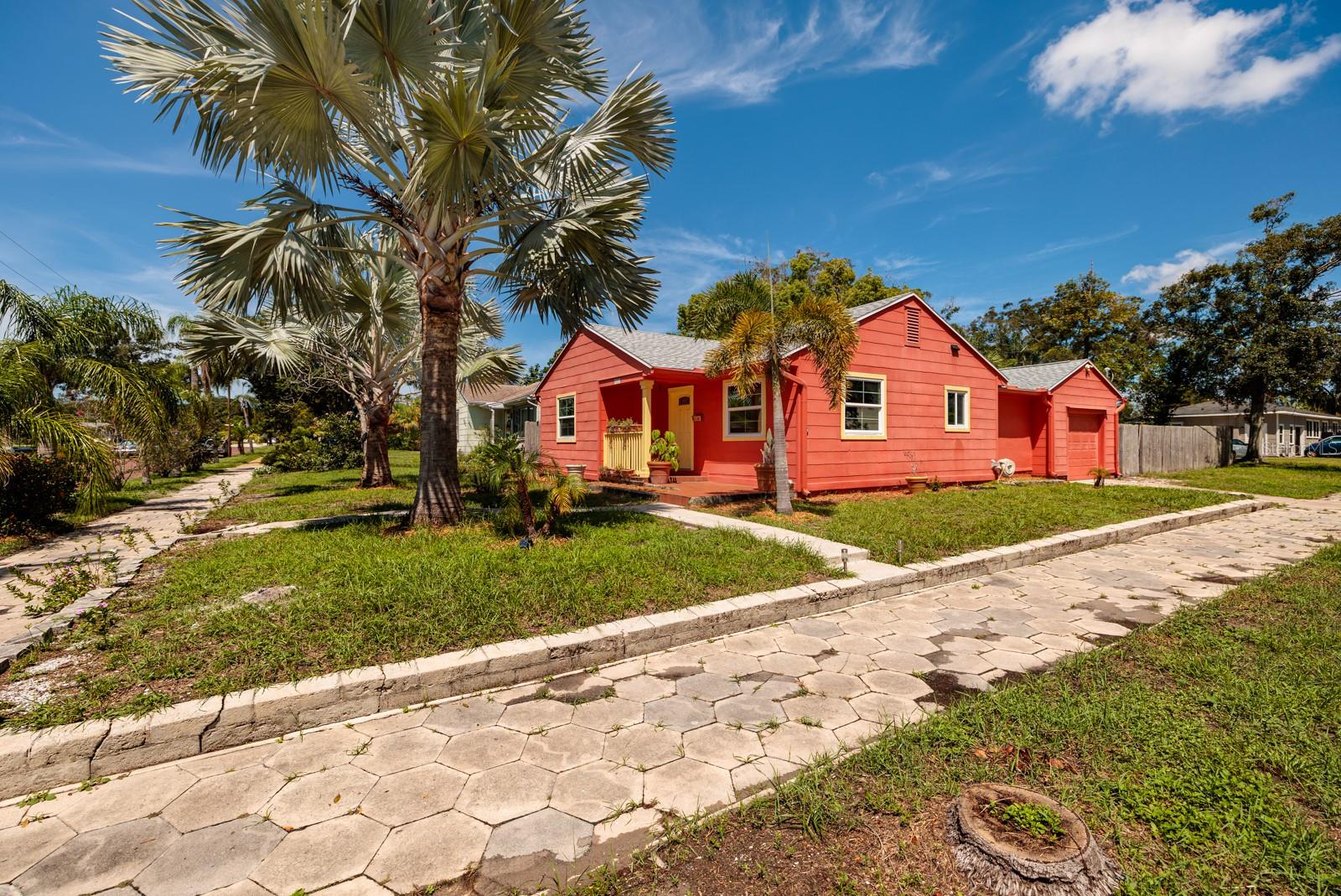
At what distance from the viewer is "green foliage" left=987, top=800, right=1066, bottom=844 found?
1896 millimetres

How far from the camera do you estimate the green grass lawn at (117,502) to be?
6.95m

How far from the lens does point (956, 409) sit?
13.5 metres

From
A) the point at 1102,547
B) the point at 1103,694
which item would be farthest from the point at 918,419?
the point at 1103,694

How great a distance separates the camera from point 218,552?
6.11m

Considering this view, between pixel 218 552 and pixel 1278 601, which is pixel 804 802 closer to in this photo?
pixel 1278 601

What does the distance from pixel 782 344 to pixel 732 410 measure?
11.1 ft

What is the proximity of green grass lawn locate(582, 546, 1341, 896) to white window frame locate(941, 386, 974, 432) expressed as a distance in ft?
33.4

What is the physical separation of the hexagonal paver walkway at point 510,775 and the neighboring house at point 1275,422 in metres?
41.3

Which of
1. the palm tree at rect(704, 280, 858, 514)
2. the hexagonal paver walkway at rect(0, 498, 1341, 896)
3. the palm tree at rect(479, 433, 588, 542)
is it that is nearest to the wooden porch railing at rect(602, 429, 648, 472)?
the palm tree at rect(704, 280, 858, 514)

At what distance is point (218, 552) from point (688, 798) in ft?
21.0

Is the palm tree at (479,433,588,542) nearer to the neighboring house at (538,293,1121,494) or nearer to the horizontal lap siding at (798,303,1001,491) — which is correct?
the neighboring house at (538,293,1121,494)

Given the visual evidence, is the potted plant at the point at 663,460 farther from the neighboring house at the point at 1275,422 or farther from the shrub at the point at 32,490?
the neighboring house at the point at 1275,422

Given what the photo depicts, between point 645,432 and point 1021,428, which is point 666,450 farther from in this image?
point 1021,428

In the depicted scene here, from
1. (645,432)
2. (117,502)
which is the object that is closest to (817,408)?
(645,432)
